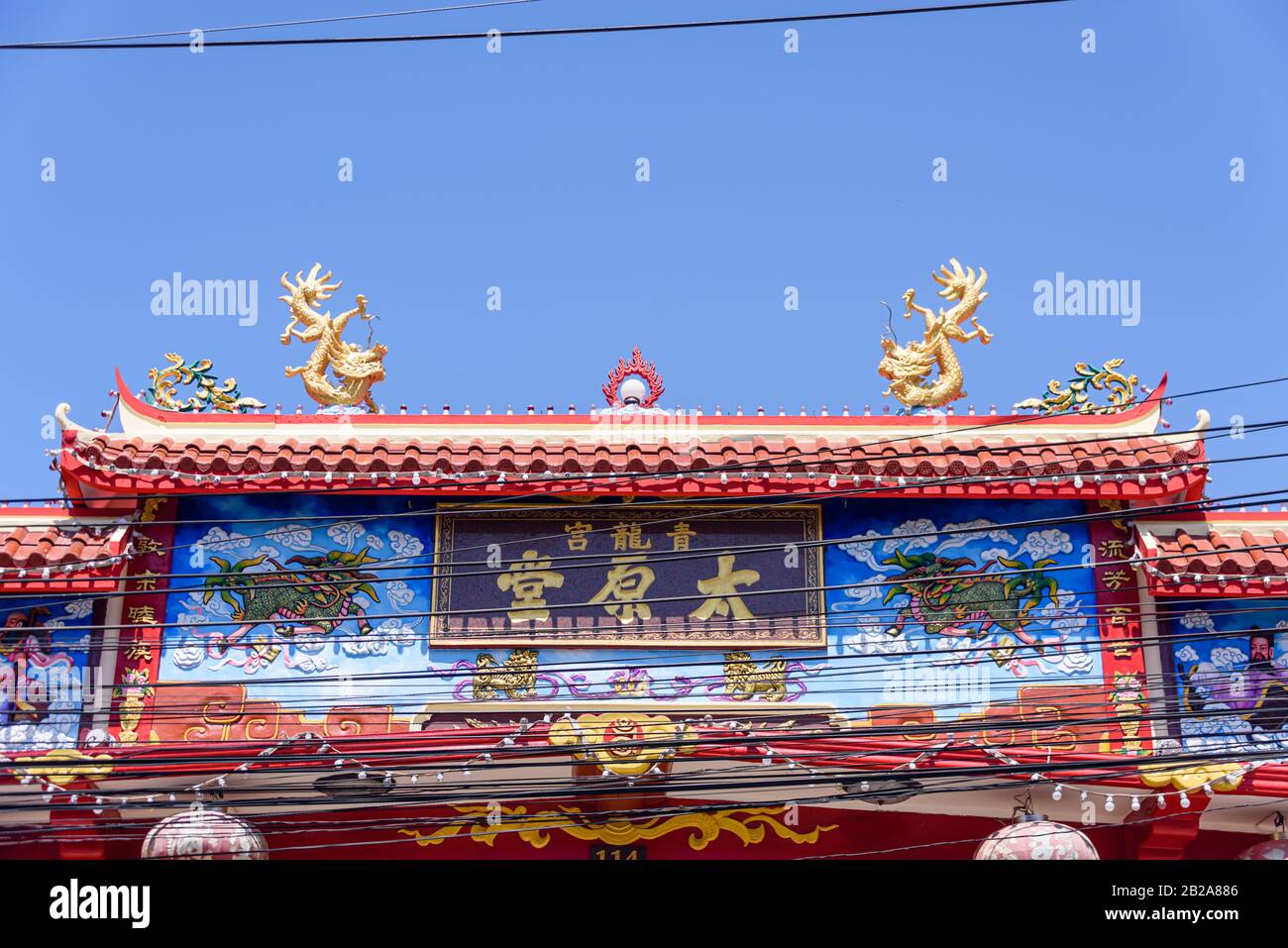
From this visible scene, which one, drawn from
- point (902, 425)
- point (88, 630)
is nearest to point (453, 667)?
point (88, 630)

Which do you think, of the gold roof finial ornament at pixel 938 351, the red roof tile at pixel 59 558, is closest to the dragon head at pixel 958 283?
the gold roof finial ornament at pixel 938 351

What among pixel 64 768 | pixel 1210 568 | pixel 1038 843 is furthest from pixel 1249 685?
pixel 64 768

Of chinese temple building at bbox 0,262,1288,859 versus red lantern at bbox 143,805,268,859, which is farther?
chinese temple building at bbox 0,262,1288,859

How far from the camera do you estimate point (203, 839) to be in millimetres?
11555

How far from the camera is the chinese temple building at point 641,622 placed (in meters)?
12.5

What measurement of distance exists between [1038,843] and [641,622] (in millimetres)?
3644

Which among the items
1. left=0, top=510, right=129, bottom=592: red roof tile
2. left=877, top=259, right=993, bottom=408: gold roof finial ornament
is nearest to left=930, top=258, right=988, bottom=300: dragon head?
left=877, top=259, right=993, bottom=408: gold roof finial ornament

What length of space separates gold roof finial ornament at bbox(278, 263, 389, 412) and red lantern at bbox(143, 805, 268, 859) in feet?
15.3

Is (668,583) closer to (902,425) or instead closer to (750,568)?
(750,568)

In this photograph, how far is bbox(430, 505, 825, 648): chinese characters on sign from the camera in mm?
13195

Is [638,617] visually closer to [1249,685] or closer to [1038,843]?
[1038,843]

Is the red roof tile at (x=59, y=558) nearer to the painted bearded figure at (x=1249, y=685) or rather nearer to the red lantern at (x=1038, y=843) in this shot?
the red lantern at (x=1038, y=843)

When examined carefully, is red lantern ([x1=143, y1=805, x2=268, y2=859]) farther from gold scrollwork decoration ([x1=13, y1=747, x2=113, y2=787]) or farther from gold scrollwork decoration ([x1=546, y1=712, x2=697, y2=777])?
gold scrollwork decoration ([x1=546, y1=712, x2=697, y2=777])

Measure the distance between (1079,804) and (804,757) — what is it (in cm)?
277
